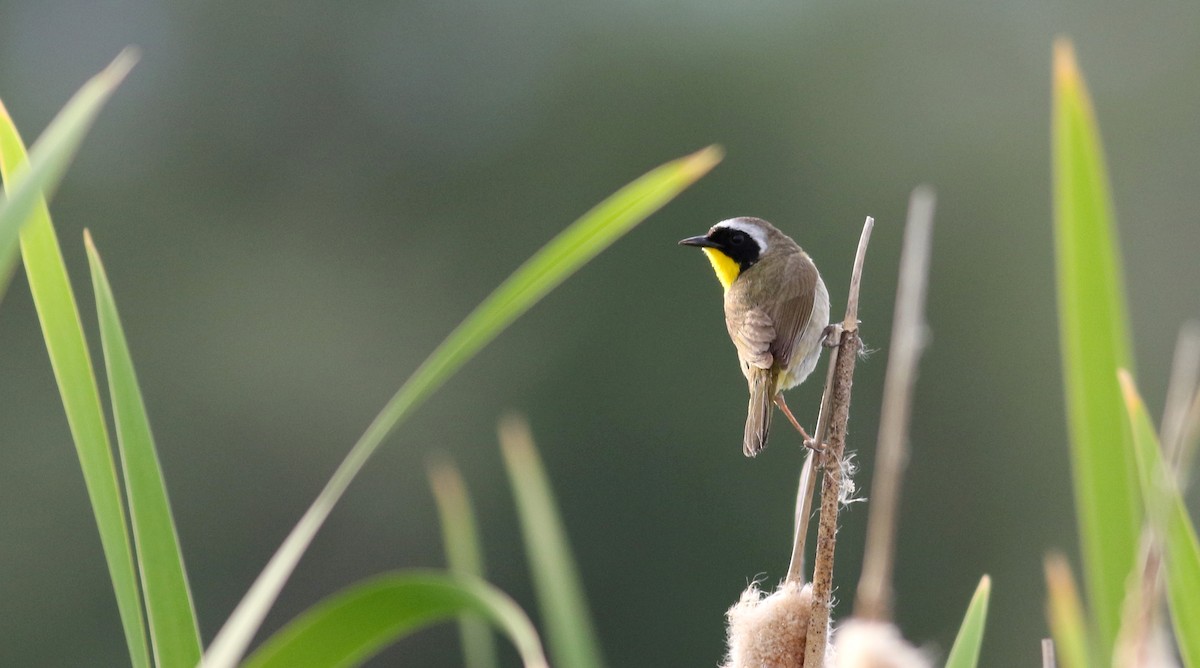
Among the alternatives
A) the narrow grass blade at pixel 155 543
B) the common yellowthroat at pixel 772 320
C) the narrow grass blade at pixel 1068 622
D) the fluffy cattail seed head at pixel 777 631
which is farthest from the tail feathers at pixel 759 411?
the narrow grass blade at pixel 155 543

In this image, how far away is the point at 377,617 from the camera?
989mm

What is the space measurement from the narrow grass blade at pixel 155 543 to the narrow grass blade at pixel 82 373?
12 mm

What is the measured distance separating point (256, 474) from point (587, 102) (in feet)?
23.6

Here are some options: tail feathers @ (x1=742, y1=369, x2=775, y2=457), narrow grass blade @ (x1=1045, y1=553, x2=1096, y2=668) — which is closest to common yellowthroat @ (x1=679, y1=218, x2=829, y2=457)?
tail feathers @ (x1=742, y1=369, x2=775, y2=457)

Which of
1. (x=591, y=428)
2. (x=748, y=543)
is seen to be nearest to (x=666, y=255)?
(x=591, y=428)

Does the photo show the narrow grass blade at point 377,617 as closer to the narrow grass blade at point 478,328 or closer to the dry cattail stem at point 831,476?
the narrow grass blade at point 478,328

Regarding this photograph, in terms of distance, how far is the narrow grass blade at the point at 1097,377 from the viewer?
1039mm

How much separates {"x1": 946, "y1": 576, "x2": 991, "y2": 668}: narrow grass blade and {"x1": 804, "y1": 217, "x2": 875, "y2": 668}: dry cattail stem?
0.12 metres

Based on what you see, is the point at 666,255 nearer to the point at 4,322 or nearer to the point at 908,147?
the point at 908,147

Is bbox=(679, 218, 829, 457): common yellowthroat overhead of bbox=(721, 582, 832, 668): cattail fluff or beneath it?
overhead

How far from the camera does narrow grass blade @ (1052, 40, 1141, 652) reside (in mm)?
1039

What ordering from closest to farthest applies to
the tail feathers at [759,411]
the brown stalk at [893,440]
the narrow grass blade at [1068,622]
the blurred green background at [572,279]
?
the brown stalk at [893,440] < the narrow grass blade at [1068,622] < the tail feathers at [759,411] < the blurred green background at [572,279]

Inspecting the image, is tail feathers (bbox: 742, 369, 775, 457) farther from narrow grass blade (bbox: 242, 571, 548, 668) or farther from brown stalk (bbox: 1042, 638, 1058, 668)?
narrow grass blade (bbox: 242, 571, 548, 668)

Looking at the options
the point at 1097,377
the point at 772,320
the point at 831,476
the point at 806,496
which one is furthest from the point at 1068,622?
the point at 772,320
